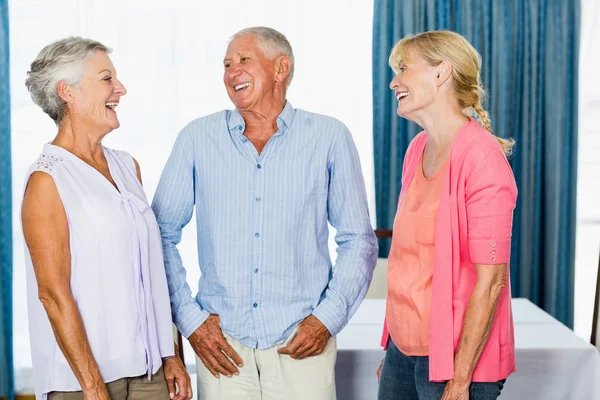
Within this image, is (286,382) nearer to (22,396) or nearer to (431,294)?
(431,294)

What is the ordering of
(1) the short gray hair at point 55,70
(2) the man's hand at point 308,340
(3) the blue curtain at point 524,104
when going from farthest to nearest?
(3) the blue curtain at point 524,104, (2) the man's hand at point 308,340, (1) the short gray hair at point 55,70

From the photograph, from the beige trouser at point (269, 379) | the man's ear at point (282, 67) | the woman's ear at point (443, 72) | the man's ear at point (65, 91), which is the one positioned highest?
the man's ear at point (282, 67)

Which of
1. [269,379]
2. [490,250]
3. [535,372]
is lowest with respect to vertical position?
[535,372]

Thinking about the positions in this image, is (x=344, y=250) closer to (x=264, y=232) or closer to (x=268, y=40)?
(x=264, y=232)

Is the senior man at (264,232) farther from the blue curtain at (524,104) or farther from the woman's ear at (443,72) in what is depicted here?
the blue curtain at (524,104)

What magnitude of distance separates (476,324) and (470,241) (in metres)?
0.18

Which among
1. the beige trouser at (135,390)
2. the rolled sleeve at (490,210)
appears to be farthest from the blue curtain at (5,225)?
the rolled sleeve at (490,210)

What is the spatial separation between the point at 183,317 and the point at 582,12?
10.2 feet

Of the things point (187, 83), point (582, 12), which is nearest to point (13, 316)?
point (187, 83)

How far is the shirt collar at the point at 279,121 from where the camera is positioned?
6.07 feet

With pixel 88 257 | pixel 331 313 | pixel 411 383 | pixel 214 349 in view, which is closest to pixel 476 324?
pixel 411 383

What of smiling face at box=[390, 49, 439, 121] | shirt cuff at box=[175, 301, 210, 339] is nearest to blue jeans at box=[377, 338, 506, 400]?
shirt cuff at box=[175, 301, 210, 339]

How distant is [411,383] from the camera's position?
1762 mm

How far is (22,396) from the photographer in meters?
3.91
